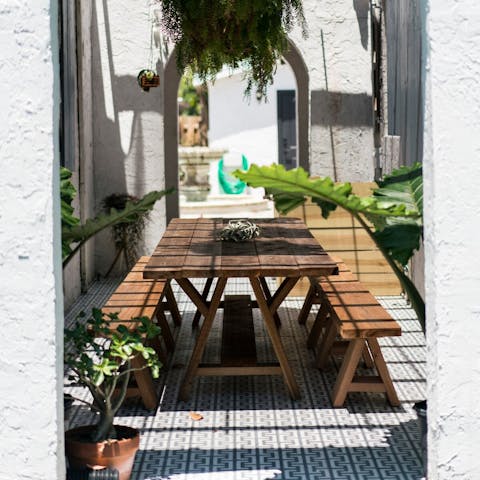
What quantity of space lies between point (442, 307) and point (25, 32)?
1949 millimetres

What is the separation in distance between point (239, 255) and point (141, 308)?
2.29ft

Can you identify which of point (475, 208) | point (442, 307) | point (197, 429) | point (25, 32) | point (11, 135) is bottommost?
point (197, 429)

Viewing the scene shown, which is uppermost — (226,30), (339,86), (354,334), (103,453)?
(226,30)

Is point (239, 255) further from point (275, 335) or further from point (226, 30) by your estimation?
point (226, 30)

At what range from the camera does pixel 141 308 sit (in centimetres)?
605

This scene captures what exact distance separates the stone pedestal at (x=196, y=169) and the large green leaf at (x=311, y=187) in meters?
16.5

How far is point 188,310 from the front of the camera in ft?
28.6

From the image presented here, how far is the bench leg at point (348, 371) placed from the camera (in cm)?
561

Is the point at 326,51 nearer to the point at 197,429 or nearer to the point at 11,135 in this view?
the point at 197,429

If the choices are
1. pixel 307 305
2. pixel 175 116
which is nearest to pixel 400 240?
pixel 307 305

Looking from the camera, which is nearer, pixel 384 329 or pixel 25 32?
pixel 25 32

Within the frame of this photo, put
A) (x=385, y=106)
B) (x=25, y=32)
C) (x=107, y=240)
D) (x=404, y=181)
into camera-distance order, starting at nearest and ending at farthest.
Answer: (x=25, y=32) → (x=404, y=181) → (x=385, y=106) → (x=107, y=240)

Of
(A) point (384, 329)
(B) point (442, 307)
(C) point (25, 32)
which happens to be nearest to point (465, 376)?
(B) point (442, 307)

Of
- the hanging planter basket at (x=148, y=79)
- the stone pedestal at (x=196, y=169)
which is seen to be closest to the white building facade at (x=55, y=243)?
the hanging planter basket at (x=148, y=79)
